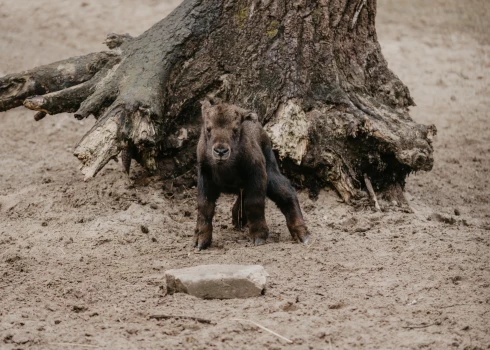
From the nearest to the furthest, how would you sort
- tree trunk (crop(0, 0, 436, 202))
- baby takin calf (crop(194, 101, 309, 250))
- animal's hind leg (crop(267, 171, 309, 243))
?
baby takin calf (crop(194, 101, 309, 250)) → animal's hind leg (crop(267, 171, 309, 243)) → tree trunk (crop(0, 0, 436, 202))

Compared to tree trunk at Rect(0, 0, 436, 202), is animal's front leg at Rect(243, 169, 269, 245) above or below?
below

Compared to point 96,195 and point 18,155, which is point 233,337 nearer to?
point 96,195

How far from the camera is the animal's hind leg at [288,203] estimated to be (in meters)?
7.47

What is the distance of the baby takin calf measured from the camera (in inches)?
281

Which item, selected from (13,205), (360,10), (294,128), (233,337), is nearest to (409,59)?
(360,10)

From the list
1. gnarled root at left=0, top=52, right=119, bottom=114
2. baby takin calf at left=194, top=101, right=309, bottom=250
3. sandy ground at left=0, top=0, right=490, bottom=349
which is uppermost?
gnarled root at left=0, top=52, right=119, bottom=114

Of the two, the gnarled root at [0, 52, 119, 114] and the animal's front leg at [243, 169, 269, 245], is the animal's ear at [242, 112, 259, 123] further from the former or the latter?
the gnarled root at [0, 52, 119, 114]

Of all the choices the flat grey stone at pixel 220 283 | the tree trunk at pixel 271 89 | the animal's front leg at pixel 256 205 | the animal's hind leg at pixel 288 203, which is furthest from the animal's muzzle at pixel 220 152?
the flat grey stone at pixel 220 283

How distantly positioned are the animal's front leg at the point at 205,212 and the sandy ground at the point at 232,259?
0.50ft

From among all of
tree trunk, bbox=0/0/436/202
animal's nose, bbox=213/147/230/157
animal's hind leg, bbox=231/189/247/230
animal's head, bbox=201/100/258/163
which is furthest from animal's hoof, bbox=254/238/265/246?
tree trunk, bbox=0/0/436/202

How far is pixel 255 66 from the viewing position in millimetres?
8281

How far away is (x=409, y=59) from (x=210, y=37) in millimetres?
6609

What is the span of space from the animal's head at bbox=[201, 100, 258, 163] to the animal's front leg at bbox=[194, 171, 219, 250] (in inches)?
14.0

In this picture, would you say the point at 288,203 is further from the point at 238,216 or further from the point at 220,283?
the point at 220,283
